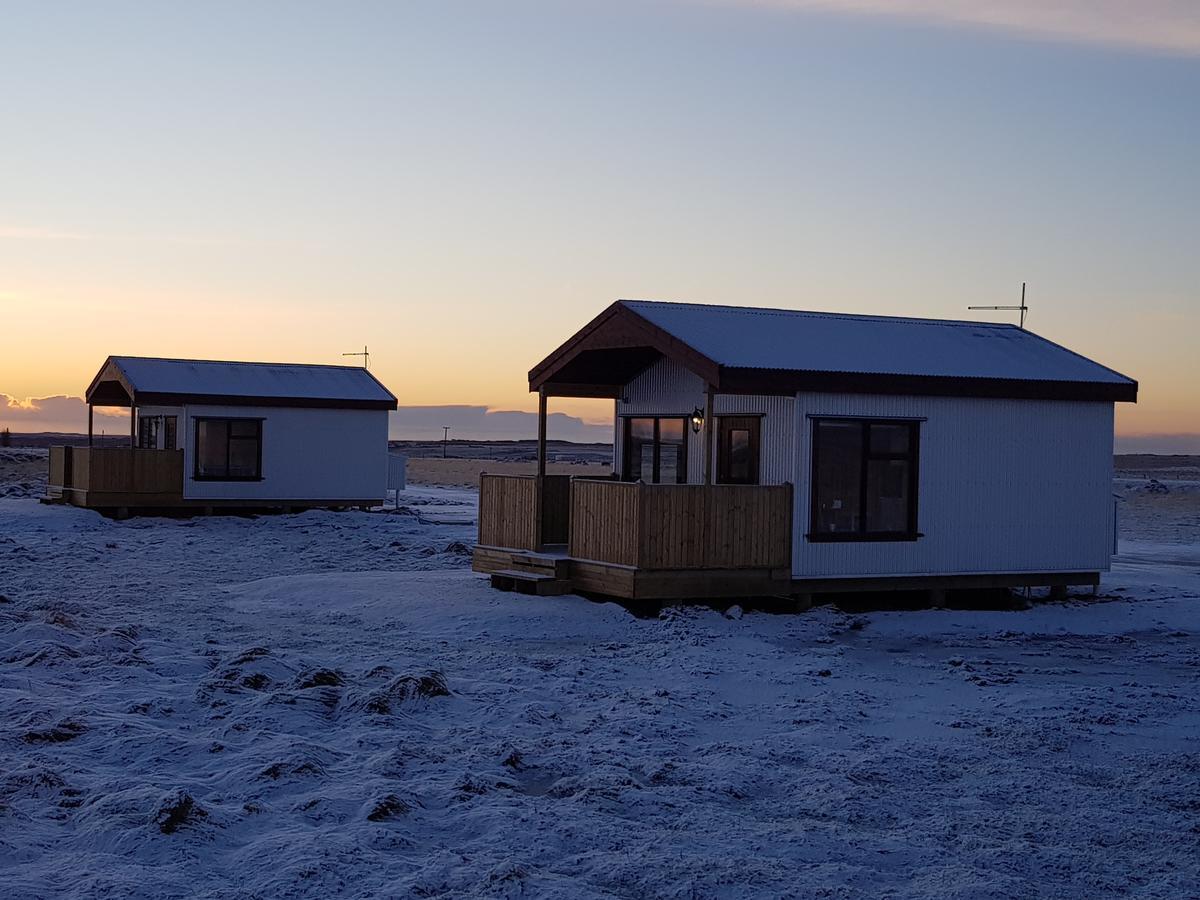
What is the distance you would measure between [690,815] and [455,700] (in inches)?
129

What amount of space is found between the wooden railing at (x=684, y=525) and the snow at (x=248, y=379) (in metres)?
17.0

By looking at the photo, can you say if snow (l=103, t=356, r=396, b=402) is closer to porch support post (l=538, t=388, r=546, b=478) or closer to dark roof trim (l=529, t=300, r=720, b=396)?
dark roof trim (l=529, t=300, r=720, b=396)

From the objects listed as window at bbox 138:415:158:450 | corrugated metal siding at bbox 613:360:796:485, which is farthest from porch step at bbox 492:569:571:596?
window at bbox 138:415:158:450

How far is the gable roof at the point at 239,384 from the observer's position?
3102cm

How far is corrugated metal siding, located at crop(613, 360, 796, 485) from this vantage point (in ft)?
54.5

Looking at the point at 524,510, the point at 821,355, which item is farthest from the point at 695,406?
the point at 524,510

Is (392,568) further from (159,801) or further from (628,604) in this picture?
(159,801)

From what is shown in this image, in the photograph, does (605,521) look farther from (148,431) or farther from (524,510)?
(148,431)

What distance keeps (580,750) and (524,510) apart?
8505mm

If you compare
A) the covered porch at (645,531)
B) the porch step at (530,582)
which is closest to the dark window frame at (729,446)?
the covered porch at (645,531)

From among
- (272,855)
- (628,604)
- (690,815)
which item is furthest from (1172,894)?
(628,604)

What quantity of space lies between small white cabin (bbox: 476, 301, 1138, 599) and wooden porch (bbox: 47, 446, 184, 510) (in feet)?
47.0

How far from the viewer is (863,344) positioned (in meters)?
18.1

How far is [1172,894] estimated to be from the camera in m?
6.74
